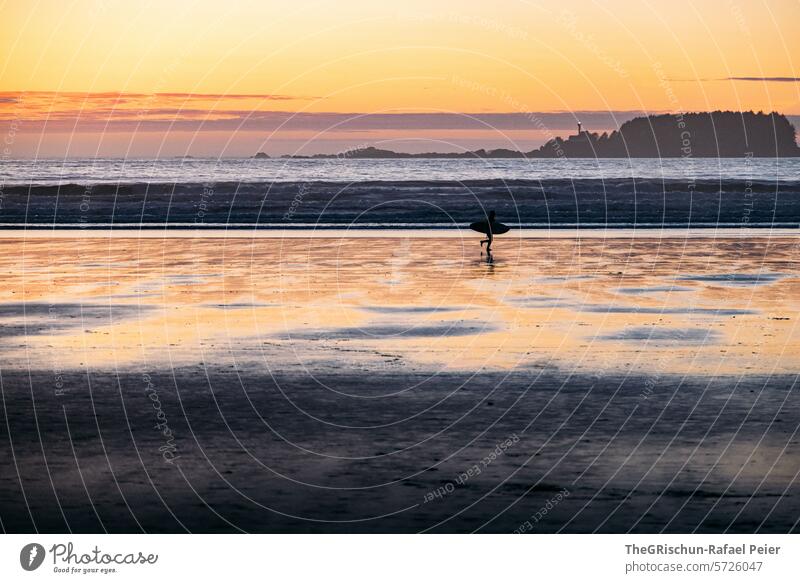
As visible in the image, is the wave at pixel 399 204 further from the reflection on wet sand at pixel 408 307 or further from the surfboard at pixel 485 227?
the reflection on wet sand at pixel 408 307

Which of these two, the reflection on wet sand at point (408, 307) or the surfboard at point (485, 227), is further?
the surfboard at point (485, 227)

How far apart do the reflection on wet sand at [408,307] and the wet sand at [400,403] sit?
9cm

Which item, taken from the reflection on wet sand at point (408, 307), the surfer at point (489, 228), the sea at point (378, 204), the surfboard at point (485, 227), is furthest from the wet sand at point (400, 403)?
the sea at point (378, 204)

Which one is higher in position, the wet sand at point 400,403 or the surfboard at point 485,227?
the surfboard at point 485,227

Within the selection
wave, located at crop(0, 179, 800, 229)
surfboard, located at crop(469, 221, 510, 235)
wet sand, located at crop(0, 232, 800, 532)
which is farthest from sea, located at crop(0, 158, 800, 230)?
wet sand, located at crop(0, 232, 800, 532)

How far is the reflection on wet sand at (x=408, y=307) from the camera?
16.7 m

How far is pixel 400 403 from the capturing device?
13.8 metres

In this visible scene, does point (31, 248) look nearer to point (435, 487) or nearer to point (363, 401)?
point (363, 401)

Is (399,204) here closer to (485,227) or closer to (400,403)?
(485,227)

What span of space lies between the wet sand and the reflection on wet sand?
0.30ft

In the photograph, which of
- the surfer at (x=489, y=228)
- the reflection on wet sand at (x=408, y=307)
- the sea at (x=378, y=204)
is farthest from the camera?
the sea at (x=378, y=204)

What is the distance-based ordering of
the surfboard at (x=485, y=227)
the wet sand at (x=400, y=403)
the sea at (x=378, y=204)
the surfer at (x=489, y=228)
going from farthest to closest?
the sea at (x=378, y=204)
the surfboard at (x=485, y=227)
the surfer at (x=489, y=228)
the wet sand at (x=400, y=403)

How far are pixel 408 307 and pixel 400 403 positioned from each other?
776 centimetres

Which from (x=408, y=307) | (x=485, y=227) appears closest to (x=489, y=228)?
(x=485, y=227)
